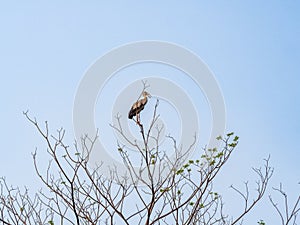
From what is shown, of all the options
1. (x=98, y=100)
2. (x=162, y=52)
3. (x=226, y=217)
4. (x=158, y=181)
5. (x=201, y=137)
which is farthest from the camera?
(x=162, y=52)

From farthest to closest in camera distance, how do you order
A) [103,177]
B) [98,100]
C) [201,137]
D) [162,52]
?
[162,52], [98,100], [201,137], [103,177]

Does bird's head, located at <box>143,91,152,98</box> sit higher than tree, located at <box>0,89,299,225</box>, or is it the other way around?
bird's head, located at <box>143,91,152,98</box>

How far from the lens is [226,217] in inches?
89.5

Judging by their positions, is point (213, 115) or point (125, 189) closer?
point (125, 189)

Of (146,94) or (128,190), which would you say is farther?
(146,94)

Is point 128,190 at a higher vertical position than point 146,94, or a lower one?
lower

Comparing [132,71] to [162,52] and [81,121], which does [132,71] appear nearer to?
[162,52]

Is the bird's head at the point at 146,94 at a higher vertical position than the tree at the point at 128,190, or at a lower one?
higher

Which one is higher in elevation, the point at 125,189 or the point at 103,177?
the point at 103,177

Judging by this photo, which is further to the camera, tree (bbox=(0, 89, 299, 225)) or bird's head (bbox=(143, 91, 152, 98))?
bird's head (bbox=(143, 91, 152, 98))

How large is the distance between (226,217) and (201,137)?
0.55m

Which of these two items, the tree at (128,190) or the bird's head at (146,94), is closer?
the tree at (128,190)

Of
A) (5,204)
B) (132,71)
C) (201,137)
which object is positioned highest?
(132,71)

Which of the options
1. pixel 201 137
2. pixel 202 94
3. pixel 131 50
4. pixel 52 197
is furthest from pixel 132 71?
pixel 52 197
